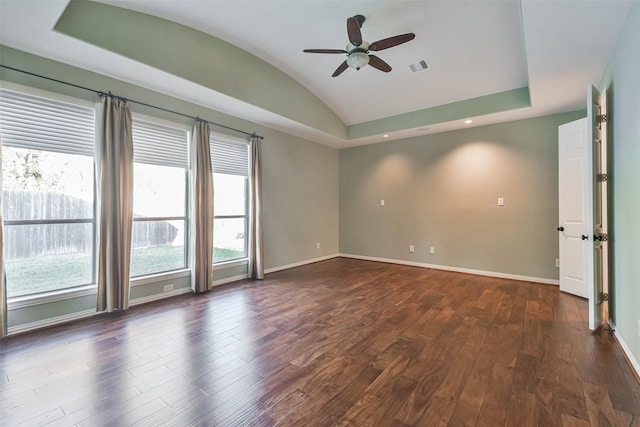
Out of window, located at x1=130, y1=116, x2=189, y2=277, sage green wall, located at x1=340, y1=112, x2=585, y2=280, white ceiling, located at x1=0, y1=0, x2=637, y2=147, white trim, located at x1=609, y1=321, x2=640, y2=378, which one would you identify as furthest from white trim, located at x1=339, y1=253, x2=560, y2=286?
window, located at x1=130, y1=116, x2=189, y2=277

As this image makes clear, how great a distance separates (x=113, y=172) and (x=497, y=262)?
19.2ft

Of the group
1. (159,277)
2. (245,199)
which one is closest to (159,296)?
(159,277)

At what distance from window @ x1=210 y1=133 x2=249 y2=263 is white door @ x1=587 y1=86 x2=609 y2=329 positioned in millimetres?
4472

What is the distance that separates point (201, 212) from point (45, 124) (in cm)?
183

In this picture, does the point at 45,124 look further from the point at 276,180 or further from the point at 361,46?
the point at 361,46

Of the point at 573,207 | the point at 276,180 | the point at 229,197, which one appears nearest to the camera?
the point at 573,207

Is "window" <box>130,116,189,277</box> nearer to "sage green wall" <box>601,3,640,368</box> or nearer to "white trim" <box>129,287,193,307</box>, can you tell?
"white trim" <box>129,287,193,307</box>

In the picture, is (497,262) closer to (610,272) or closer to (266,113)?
(610,272)

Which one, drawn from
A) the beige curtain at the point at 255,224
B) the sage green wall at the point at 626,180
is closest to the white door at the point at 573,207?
the sage green wall at the point at 626,180

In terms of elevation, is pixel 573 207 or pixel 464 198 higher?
pixel 464 198

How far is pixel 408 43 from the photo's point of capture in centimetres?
361

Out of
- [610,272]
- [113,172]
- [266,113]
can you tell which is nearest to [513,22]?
[610,272]

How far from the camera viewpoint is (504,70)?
3.96 meters

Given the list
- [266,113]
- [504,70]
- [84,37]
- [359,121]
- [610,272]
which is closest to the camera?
[84,37]
